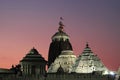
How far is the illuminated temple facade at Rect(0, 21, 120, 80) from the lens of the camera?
332 feet

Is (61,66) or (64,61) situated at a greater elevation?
(64,61)

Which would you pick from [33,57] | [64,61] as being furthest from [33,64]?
[64,61]

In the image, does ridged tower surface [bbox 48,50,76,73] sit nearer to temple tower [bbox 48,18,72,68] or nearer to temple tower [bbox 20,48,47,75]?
temple tower [bbox 48,18,72,68]

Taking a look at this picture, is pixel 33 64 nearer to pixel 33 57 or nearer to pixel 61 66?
pixel 33 57

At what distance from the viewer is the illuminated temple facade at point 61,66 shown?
10125 cm

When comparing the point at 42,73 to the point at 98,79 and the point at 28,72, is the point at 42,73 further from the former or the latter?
the point at 98,79

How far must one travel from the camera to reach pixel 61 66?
4560 inches

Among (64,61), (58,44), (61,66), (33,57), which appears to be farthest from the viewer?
(58,44)

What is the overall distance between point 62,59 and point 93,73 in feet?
53.0

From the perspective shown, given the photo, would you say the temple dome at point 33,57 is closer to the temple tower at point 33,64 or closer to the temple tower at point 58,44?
the temple tower at point 33,64

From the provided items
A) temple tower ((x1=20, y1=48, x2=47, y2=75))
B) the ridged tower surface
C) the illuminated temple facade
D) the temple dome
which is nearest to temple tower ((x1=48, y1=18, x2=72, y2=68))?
the illuminated temple facade

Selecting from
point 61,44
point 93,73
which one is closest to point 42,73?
point 93,73

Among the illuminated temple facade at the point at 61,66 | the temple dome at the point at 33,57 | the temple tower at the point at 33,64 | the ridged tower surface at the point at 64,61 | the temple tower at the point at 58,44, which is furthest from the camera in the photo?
the temple tower at the point at 58,44

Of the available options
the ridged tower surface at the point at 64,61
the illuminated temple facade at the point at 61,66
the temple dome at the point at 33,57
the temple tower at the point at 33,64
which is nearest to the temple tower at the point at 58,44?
the illuminated temple facade at the point at 61,66
